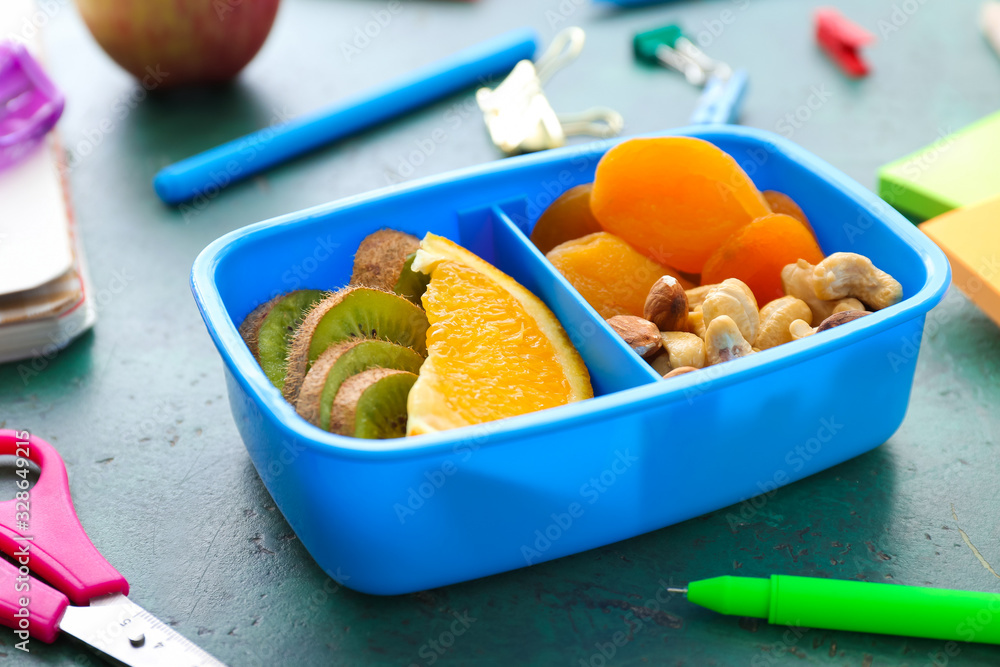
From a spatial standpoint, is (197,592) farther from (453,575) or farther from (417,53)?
(417,53)

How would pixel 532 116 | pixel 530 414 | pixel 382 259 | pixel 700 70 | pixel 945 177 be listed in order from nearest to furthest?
pixel 530 414
pixel 382 259
pixel 945 177
pixel 532 116
pixel 700 70

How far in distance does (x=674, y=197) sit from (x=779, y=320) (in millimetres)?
137

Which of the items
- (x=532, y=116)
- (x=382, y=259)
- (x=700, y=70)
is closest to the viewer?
(x=382, y=259)

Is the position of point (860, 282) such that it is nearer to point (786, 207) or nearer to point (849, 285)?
point (849, 285)

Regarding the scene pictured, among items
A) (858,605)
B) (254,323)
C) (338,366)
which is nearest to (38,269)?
(254,323)

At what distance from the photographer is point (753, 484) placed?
646mm

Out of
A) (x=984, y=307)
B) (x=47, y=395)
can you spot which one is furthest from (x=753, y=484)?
(x=47, y=395)

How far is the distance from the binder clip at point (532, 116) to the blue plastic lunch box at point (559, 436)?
0.37m

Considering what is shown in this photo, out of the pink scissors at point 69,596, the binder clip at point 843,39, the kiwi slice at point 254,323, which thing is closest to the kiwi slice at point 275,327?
the kiwi slice at point 254,323

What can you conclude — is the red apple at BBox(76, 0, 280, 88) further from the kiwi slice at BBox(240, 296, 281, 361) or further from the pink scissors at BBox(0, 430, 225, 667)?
the pink scissors at BBox(0, 430, 225, 667)

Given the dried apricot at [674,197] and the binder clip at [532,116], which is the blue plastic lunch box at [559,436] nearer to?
the dried apricot at [674,197]

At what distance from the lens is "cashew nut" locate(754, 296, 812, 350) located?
68 centimetres

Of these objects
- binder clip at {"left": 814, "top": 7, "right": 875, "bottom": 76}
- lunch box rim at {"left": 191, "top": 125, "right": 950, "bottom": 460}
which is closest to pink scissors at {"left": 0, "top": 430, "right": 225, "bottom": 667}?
lunch box rim at {"left": 191, "top": 125, "right": 950, "bottom": 460}

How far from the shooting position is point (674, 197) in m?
0.76
